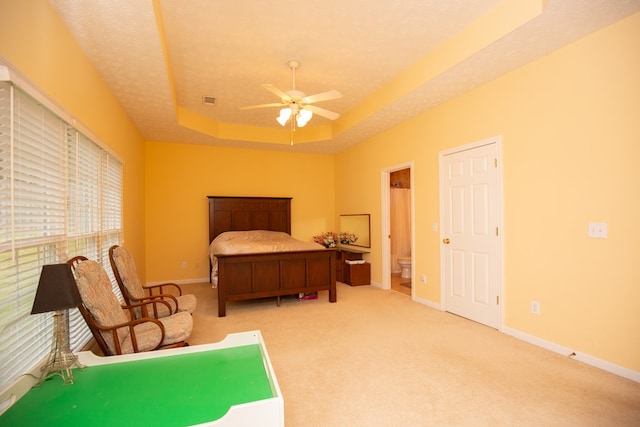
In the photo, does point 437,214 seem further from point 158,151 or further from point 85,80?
point 158,151

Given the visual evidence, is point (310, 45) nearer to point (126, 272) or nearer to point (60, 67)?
point (60, 67)

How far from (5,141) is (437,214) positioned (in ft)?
13.4

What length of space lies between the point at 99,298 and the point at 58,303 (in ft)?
2.20

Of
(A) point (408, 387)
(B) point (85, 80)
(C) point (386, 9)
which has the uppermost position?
(C) point (386, 9)

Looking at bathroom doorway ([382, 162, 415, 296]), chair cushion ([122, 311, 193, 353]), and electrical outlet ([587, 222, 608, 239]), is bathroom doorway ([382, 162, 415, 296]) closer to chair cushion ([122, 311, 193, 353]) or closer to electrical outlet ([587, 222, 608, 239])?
electrical outlet ([587, 222, 608, 239])

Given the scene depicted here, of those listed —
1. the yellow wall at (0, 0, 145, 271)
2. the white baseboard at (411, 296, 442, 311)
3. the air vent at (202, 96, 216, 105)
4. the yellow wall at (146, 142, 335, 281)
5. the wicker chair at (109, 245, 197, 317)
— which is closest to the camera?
the yellow wall at (0, 0, 145, 271)

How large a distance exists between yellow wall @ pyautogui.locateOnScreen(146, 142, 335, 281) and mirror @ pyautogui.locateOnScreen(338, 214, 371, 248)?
844mm

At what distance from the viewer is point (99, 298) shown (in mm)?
2123

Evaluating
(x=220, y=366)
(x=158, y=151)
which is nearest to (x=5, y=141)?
(x=220, y=366)

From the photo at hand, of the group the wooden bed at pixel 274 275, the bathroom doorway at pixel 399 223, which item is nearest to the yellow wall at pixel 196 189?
the bathroom doorway at pixel 399 223

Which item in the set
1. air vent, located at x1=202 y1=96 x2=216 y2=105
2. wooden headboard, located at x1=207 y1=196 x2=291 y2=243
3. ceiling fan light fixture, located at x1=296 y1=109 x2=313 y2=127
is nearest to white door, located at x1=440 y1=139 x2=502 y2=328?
ceiling fan light fixture, located at x1=296 y1=109 x2=313 y2=127

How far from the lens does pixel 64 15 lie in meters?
2.19

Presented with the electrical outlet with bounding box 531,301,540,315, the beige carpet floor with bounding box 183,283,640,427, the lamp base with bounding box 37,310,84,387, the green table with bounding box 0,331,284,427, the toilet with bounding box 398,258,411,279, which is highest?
the lamp base with bounding box 37,310,84,387

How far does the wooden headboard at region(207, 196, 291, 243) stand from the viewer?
5957 mm
